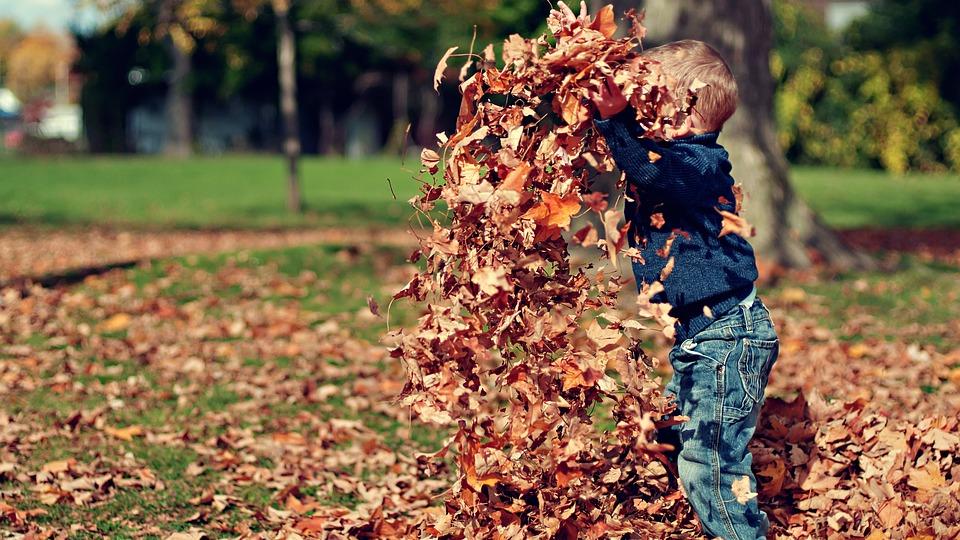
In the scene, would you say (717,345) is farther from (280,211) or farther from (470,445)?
(280,211)

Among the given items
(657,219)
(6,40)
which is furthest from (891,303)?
(6,40)

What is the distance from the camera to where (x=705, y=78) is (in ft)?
10.3

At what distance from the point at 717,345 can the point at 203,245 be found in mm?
10874

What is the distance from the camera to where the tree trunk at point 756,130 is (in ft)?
28.5

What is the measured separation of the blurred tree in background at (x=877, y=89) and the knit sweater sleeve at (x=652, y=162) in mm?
22490

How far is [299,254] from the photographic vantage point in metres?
10.1

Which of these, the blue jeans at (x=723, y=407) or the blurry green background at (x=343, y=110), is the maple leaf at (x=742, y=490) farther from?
the blurry green background at (x=343, y=110)

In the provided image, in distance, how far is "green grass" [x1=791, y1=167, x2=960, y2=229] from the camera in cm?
1549

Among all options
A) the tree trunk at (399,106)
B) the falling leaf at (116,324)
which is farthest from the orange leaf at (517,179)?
the tree trunk at (399,106)

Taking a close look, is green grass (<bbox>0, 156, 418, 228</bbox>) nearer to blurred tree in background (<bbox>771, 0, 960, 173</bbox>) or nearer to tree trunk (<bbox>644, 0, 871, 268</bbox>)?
tree trunk (<bbox>644, 0, 871, 268</bbox>)

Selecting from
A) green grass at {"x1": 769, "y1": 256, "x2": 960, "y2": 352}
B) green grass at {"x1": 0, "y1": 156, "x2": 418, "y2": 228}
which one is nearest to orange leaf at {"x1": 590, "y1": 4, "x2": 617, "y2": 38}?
green grass at {"x1": 769, "y1": 256, "x2": 960, "y2": 352}

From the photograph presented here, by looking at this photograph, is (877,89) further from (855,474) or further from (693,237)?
(693,237)

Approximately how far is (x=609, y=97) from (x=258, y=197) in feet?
58.7

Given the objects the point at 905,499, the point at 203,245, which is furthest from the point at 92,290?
the point at 905,499
